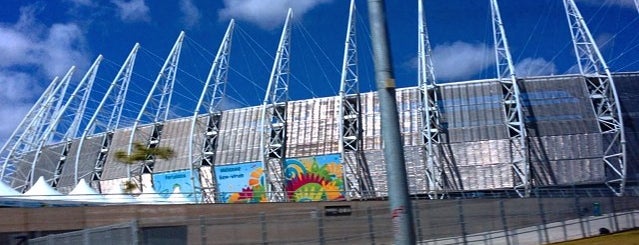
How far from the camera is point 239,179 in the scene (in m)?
76.2

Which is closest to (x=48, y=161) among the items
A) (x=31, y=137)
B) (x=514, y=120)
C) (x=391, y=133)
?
(x=31, y=137)

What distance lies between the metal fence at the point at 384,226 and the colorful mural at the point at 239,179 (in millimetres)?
39670

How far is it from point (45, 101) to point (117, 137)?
15.3 m

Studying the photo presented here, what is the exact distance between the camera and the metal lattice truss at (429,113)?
223 ft

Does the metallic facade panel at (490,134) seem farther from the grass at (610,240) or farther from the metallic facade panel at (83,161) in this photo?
the grass at (610,240)

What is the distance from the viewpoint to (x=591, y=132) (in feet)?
224

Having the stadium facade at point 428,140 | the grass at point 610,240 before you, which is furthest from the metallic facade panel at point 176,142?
the grass at point 610,240

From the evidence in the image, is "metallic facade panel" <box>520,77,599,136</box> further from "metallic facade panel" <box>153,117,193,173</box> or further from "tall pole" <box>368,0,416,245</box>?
"tall pole" <box>368,0,416,245</box>

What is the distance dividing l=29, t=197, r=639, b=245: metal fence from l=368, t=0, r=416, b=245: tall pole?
1725cm

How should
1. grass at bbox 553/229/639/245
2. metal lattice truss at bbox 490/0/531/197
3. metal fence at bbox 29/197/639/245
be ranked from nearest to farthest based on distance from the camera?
1. metal fence at bbox 29/197/639/245
2. grass at bbox 553/229/639/245
3. metal lattice truss at bbox 490/0/531/197

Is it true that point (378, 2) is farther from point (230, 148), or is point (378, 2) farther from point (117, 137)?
point (117, 137)

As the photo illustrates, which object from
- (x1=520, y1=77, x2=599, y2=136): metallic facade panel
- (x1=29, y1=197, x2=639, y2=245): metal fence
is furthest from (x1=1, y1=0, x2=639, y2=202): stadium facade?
(x1=29, y1=197, x2=639, y2=245): metal fence

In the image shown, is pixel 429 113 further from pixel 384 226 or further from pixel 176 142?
pixel 384 226

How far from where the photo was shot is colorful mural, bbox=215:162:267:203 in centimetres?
7458
